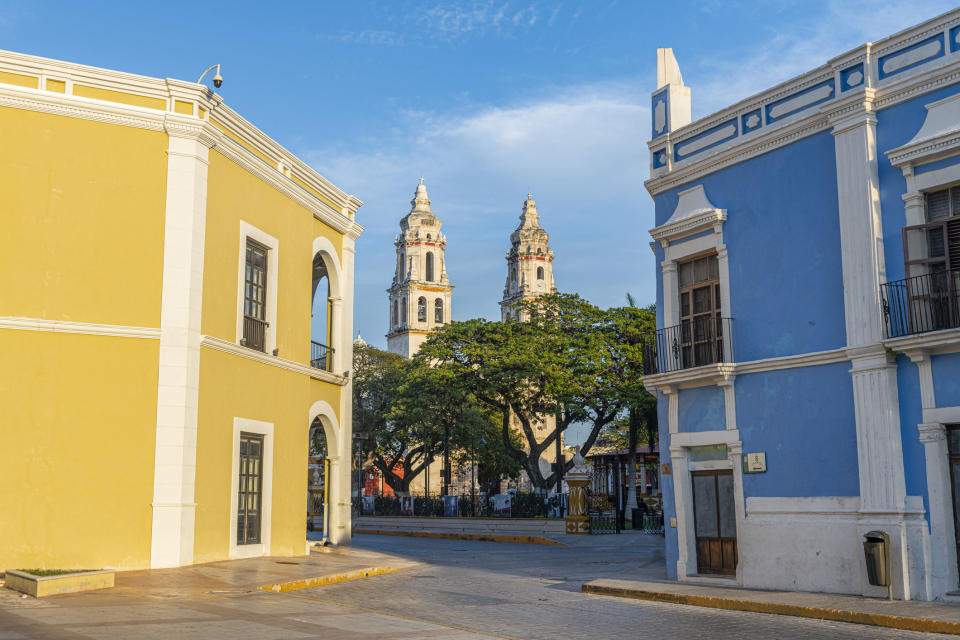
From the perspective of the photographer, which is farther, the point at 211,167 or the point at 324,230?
the point at 324,230

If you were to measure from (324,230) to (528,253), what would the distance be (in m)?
67.5

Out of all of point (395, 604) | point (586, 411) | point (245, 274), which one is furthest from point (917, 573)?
point (586, 411)

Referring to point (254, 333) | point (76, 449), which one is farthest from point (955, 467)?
point (76, 449)

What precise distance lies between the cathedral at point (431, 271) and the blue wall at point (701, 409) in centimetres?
7130

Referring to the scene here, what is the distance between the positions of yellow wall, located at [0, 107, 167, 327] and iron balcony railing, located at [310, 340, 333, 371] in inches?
245

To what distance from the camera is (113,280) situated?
599 inches

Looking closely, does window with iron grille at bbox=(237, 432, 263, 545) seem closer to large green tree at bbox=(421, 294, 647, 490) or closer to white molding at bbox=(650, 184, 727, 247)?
A: white molding at bbox=(650, 184, 727, 247)

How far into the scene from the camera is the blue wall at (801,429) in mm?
13594

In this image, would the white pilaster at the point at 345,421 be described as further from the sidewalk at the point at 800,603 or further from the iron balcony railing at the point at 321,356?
the sidewalk at the point at 800,603

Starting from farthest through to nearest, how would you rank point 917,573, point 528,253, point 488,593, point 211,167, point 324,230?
point 528,253 < point 324,230 < point 211,167 < point 488,593 < point 917,573

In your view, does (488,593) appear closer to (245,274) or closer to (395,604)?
(395,604)

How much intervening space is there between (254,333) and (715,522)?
29.8 feet

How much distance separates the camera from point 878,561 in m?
12.3

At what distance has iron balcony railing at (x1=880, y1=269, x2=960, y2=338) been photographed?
40.5ft
